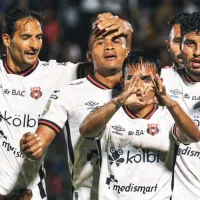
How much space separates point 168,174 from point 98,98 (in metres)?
0.87

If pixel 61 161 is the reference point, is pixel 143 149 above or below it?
above

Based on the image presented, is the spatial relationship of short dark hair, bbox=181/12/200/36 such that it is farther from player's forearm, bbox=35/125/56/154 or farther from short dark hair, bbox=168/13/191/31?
player's forearm, bbox=35/125/56/154

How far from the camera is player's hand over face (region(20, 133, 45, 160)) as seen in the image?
5664mm

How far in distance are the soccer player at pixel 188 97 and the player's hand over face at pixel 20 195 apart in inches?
49.2

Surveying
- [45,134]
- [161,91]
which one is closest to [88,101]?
[45,134]

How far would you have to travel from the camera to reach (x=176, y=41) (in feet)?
24.0

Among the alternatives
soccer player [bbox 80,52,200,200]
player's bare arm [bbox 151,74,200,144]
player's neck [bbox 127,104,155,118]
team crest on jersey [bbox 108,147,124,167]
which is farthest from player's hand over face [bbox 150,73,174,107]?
team crest on jersey [bbox 108,147,124,167]

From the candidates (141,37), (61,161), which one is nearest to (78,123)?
(61,161)

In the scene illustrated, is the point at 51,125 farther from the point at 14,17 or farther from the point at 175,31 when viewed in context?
the point at 175,31

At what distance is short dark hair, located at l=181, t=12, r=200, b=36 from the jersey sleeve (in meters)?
1.17

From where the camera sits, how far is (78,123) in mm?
6238

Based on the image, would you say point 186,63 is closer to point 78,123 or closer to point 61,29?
point 78,123

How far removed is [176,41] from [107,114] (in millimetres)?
2019

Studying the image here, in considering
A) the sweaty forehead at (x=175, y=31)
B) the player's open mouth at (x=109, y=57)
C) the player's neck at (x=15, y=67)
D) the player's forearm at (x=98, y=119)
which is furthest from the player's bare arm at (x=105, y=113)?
the sweaty forehead at (x=175, y=31)
